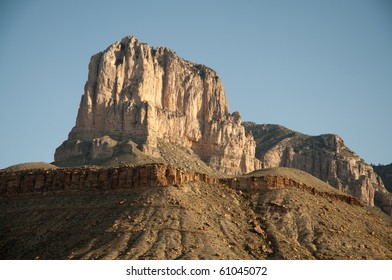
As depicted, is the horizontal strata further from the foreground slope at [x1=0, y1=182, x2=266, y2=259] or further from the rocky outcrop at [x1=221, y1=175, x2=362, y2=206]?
the foreground slope at [x1=0, y1=182, x2=266, y2=259]

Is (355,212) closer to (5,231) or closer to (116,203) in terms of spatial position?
(116,203)

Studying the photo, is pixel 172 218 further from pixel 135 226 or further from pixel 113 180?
pixel 113 180

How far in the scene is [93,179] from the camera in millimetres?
126812

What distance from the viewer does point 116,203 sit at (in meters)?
119

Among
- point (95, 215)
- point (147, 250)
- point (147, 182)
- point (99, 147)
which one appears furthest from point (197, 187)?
point (99, 147)

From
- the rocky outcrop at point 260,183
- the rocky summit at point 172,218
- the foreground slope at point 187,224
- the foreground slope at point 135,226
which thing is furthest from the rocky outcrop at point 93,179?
the rocky outcrop at point 260,183

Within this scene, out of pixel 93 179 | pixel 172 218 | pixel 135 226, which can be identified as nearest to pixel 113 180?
pixel 93 179

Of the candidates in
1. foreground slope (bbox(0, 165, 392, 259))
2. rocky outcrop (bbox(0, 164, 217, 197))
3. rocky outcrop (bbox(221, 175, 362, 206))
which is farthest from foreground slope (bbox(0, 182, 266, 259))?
rocky outcrop (bbox(221, 175, 362, 206))

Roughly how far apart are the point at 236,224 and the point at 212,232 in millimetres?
8078

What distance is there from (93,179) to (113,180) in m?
3.86

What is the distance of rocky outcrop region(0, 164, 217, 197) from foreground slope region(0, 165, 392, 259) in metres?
0.30

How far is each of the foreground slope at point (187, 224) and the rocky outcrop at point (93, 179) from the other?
30cm

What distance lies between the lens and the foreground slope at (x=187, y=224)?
345 feet

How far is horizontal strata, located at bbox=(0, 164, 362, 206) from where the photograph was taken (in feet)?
401
